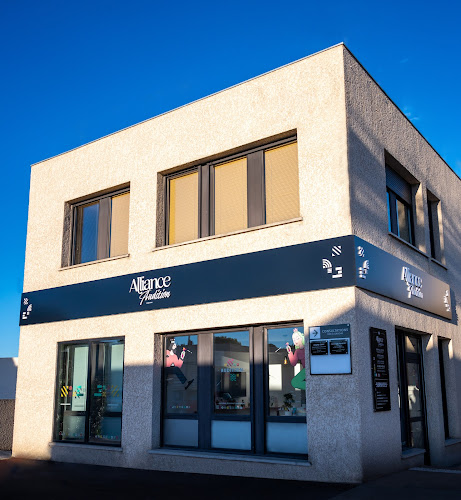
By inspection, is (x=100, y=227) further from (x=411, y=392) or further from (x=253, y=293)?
(x=411, y=392)

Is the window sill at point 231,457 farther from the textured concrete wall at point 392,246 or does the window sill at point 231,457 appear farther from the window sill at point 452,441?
the window sill at point 452,441

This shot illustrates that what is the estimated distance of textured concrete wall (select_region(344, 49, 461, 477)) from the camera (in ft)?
29.0

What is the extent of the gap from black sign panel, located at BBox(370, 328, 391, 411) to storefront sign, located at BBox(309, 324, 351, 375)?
58 centimetres

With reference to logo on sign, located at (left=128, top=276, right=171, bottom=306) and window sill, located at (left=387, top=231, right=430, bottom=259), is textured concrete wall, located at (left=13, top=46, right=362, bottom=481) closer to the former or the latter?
logo on sign, located at (left=128, top=276, right=171, bottom=306)

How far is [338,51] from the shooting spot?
380 inches

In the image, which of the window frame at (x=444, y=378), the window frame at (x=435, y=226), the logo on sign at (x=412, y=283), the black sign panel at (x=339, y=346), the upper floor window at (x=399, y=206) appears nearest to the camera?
the black sign panel at (x=339, y=346)

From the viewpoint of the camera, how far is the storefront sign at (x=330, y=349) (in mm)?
8531

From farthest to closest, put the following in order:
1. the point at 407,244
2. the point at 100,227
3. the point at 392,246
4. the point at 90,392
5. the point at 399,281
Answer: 1. the point at 100,227
2. the point at 90,392
3. the point at 407,244
4. the point at 392,246
5. the point at 399,281

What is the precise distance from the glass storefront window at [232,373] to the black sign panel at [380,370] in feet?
6.76

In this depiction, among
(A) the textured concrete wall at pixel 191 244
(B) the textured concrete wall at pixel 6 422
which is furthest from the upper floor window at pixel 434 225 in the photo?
(B) the textured concrete wall at pixel 6 422

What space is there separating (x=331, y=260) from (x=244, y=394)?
2678 mm

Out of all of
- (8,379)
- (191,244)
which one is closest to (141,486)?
(191,244)

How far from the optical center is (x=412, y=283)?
10.8m

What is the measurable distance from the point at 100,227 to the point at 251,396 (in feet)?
17.1
